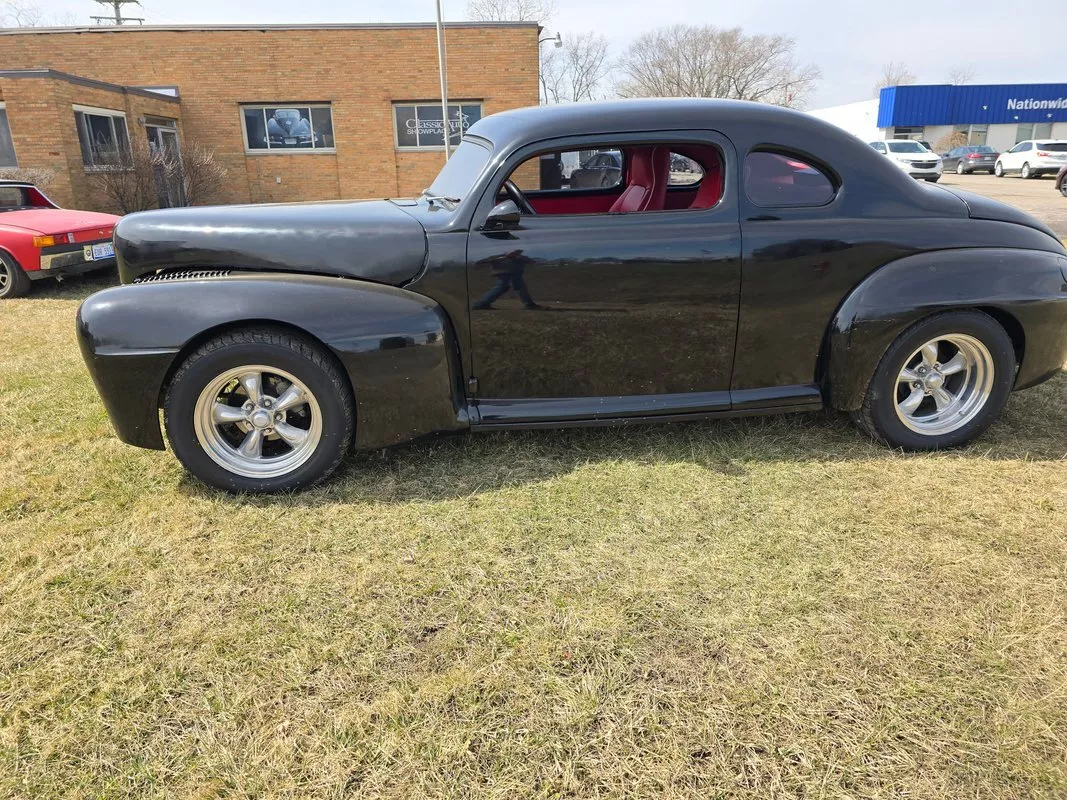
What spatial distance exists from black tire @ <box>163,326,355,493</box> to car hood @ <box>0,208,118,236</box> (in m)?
6.40

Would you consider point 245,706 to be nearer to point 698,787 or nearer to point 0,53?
point 698,787

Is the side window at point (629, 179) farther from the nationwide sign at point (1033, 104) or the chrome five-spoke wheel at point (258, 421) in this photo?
the nationwide sign at point (1033, 104)

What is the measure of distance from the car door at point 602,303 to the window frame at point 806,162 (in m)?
0.07

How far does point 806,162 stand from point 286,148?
771 inches

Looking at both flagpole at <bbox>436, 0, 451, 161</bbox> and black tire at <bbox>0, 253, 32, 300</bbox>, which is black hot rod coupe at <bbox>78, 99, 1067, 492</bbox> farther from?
flagpole at <bbox>436, 0, 451, 161</bbox>

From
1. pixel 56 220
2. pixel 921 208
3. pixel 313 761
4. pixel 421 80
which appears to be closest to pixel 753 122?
pixel 921 208

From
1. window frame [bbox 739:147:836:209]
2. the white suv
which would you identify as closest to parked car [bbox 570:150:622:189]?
window frame [bbox 739:147:836:209]

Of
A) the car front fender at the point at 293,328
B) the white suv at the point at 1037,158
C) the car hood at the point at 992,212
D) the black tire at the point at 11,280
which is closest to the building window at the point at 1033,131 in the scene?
the white suv at the point at 1037,158

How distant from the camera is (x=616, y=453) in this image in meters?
3.67

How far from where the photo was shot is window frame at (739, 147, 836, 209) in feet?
11.1

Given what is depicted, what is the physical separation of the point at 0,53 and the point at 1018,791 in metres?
25.5

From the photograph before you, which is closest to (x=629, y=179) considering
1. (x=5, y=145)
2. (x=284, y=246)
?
(x=284, y=246)

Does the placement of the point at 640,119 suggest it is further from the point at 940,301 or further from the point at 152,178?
the point at 152,178

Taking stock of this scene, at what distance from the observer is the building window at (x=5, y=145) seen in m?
14.5
